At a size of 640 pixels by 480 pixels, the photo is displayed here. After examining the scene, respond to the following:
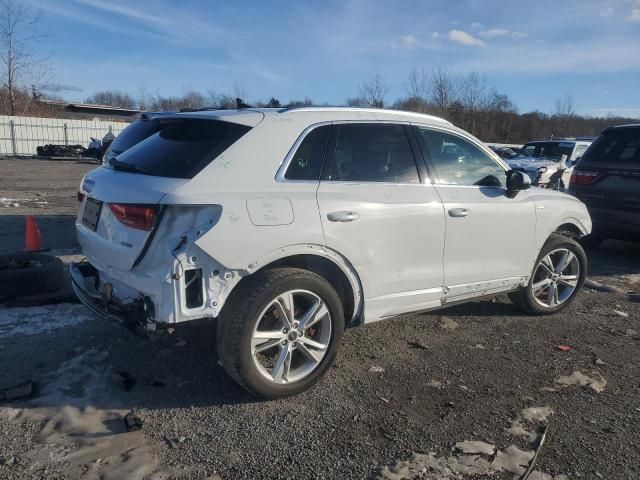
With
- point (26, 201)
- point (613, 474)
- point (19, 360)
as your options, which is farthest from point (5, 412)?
point (26, 201)

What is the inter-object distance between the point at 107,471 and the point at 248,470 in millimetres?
725

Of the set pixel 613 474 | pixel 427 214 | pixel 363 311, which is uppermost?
pixel 427 214

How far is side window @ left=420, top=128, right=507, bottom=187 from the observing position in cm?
443

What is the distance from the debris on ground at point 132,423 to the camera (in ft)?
10.5

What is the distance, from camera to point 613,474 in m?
2.90

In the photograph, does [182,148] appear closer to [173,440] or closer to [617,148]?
[173,440]

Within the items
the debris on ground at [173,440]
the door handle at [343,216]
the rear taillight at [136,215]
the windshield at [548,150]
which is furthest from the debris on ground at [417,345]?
the windshield at [548,150]

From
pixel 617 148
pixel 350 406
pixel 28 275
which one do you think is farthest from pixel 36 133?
pixel 350 406

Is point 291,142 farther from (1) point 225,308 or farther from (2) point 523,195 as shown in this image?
(2) point 523,195

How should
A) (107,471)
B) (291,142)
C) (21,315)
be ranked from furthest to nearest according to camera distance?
(21,315), (291,142), (107,471)

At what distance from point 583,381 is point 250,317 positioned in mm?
2576

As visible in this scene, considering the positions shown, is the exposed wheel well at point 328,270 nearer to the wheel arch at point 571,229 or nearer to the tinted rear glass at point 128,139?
the wheel arch at point 571,229

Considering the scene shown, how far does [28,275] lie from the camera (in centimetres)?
507

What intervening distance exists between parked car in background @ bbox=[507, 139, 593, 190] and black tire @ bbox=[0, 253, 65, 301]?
11.2m
